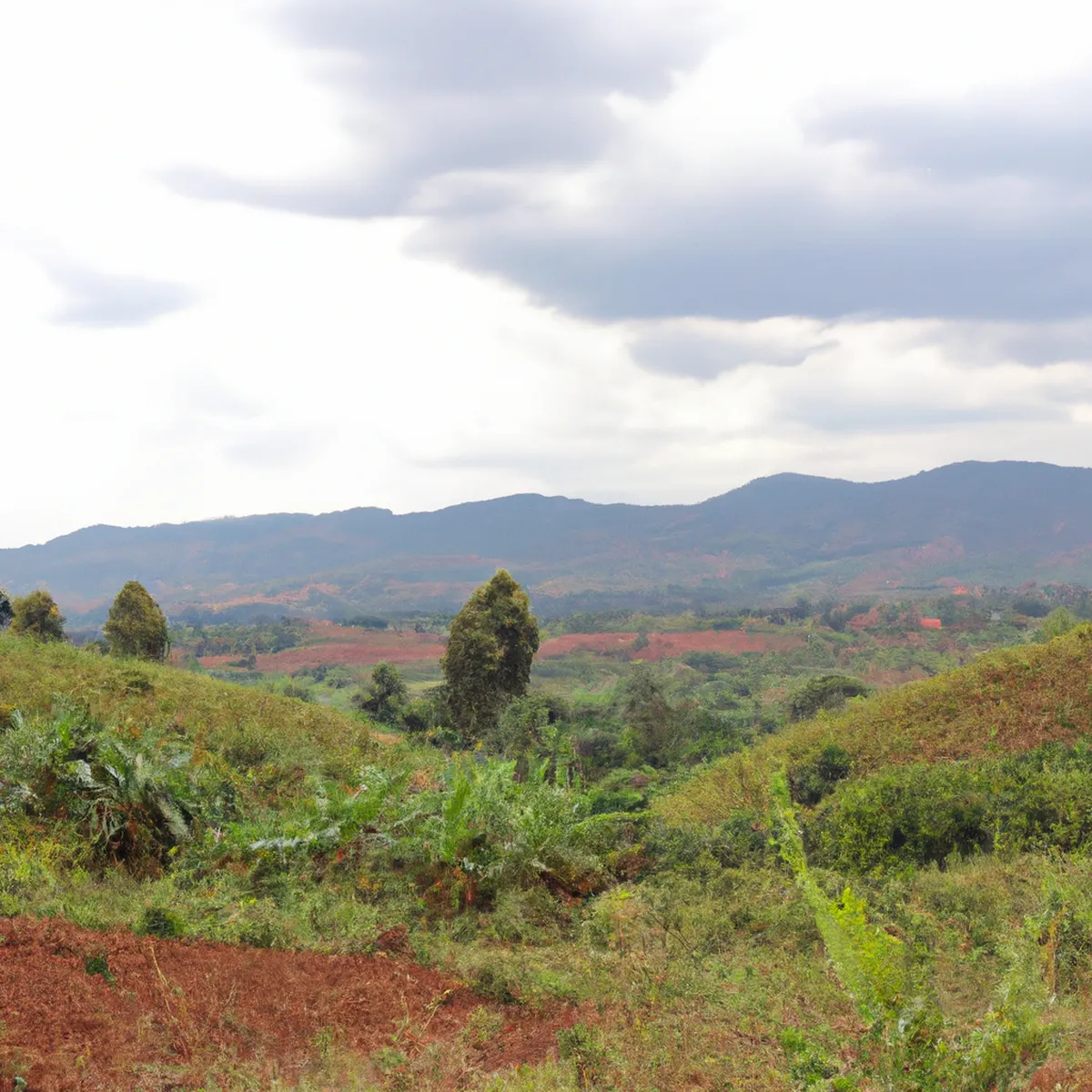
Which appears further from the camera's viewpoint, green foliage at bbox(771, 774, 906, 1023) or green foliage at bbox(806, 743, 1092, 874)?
green foliage at bbox(806, 743, 1092, 874)

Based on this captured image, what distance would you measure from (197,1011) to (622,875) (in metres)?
5.55

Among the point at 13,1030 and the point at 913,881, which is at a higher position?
the point at 13,1030

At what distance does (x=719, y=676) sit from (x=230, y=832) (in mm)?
62547

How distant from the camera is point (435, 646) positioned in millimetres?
93750

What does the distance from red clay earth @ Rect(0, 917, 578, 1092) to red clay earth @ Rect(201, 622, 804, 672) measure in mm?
74184

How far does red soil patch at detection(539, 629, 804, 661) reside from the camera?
3371 inches

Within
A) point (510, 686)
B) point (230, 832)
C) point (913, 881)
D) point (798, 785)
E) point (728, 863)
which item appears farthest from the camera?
point (510, 686)

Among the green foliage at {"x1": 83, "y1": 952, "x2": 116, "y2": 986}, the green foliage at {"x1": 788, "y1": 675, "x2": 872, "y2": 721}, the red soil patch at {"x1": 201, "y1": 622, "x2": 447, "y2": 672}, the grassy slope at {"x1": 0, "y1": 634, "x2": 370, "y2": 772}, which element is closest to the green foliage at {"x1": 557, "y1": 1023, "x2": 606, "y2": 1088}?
the green foliage at {"x1": 83, "y1": 952, "x2": 116, "y2": 986}

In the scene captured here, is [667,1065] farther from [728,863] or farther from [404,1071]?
[728,863]

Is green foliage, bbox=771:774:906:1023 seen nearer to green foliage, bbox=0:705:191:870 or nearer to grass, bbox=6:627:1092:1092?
grass, bbox=6:627:1092:1092

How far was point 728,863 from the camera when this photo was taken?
1027cm

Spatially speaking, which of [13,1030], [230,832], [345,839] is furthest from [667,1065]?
[230,832]

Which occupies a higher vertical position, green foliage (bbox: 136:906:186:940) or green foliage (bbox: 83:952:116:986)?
green foliage (bbox: 83:952:116:986)

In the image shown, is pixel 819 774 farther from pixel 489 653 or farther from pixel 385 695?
pixel 385 695
